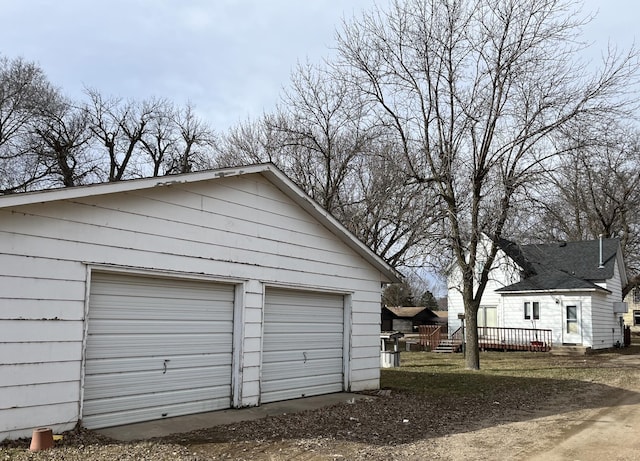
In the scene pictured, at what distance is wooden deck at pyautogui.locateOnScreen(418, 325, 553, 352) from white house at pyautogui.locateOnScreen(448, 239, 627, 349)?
0.67 meters

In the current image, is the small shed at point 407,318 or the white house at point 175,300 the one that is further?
the small shed at point 407,318

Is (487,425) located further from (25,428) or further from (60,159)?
(60,159)

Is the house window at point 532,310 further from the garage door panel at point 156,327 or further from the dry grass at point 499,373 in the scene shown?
the garage door panel at point 156,327

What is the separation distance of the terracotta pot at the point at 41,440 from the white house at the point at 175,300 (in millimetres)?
431

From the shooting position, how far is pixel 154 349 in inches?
325

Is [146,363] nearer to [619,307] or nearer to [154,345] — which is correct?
[154,345]

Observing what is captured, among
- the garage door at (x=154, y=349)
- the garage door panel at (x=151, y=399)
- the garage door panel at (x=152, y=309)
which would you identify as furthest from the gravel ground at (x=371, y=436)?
the garage door panel at (x=152, y=309)

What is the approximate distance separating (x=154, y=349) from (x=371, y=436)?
3.43 metres

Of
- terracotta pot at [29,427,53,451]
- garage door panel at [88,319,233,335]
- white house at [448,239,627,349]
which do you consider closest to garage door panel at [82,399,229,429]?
terracotta pot at [29,427,53,451]

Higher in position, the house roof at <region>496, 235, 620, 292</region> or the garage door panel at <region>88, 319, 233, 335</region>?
the house roof at <region>496, 235, 620, 292</region>

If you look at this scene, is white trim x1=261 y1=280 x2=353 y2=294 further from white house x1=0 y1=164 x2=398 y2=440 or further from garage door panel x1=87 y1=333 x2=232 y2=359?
garage door panel x1=87 y1=333 x2=232 y2=359

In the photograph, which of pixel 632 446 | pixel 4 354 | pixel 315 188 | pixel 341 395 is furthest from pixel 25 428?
pixel 315 188

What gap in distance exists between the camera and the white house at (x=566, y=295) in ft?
87.6

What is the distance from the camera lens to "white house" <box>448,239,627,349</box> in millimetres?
26703
